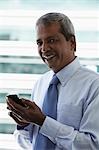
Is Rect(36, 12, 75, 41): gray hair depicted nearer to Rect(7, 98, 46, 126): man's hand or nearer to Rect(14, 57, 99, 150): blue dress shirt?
Rect(14, 57, 99, 150): blue dress shirt

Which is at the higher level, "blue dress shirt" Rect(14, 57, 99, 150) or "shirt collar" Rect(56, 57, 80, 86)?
"shirt collar" Rect(56, 57, 80, 86)

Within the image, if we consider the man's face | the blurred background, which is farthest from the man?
the blurred background

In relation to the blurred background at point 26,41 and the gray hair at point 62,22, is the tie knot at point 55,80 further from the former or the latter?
the blurred background at point 26,41

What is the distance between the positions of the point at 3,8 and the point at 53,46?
56 centimetres

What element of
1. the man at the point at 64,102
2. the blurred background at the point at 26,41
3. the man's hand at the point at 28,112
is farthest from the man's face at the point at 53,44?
the blurred background at the point at 26,41

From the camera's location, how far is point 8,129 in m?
1.56

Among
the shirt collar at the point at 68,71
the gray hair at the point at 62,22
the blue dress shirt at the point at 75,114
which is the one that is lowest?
the blue dress shirt at the point at 75,114

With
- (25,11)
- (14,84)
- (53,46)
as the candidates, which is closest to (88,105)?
(53,46)

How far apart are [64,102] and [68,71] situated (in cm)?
13

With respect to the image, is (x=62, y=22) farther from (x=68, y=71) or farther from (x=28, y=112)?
(x=28, y=112)

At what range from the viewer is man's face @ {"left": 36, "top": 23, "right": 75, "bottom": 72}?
1.09 metres

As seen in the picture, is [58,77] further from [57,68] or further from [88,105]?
[88,105]

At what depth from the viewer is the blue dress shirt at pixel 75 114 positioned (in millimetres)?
1024

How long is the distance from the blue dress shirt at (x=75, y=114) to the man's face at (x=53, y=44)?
6cm
